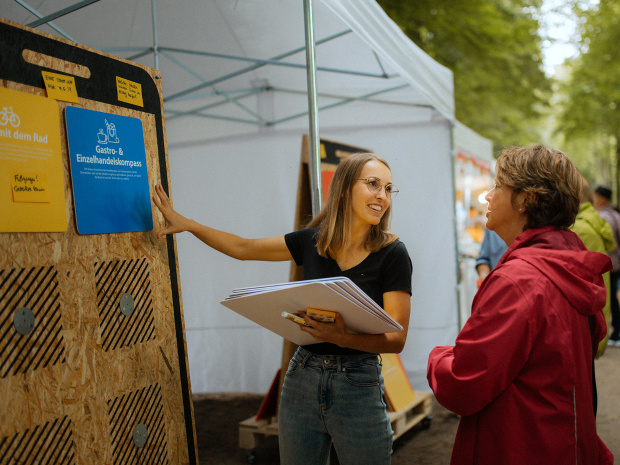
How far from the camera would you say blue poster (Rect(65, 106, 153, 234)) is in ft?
5.56

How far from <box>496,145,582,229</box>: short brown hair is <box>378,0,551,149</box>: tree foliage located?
273 inches

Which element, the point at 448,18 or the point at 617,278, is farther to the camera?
the point at 448,18

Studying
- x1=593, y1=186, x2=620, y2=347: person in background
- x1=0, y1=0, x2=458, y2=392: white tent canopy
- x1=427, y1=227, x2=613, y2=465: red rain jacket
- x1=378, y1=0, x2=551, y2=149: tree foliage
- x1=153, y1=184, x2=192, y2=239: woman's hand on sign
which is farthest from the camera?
x1=378, y1=0, x2=551, y2=149: tree foliage

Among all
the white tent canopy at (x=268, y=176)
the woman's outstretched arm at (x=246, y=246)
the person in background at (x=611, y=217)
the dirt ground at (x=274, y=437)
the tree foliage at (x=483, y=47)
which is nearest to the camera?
the woman's outstretched arm at (x=246, y=246)

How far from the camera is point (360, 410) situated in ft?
6.30

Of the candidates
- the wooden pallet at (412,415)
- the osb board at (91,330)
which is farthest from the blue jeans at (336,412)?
the wooden pallet at (412,415)

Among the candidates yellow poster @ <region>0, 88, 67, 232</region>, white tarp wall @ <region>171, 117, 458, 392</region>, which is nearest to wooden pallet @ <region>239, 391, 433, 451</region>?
white tarp wall @ <region>171, 117, 458, 392</region>

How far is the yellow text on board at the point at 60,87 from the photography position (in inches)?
63.4

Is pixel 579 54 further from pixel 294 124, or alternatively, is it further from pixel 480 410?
pixel 480 410

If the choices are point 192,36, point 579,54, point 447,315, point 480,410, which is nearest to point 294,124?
point 192,36

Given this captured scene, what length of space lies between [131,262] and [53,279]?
0.31 metres

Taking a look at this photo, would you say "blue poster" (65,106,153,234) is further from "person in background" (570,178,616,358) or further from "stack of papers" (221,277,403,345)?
"person in background" (570,178,616,358)

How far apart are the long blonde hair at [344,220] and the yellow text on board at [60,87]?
952mm

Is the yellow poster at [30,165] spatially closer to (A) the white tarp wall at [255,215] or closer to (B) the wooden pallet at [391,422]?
(B) the wooden pallet at [391,422]
